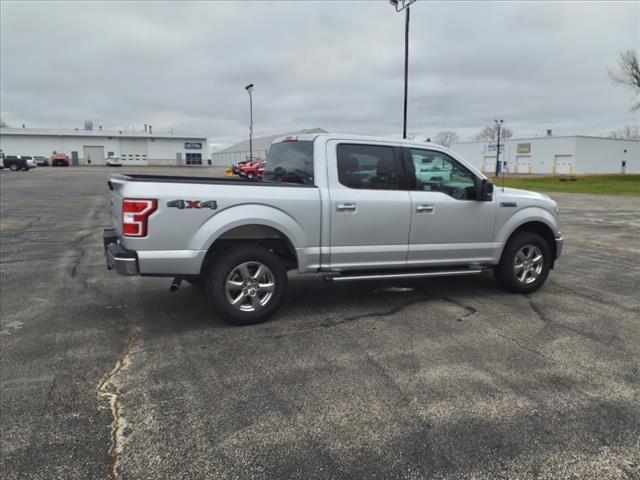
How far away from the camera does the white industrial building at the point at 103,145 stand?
74625 mm

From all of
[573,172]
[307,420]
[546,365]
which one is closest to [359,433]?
[307,420]

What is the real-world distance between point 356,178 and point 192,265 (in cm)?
202

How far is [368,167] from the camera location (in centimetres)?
550

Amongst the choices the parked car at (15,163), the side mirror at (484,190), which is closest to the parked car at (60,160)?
the parked car at (15,163)

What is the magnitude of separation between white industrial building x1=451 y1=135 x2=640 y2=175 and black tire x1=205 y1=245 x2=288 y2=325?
6824cm

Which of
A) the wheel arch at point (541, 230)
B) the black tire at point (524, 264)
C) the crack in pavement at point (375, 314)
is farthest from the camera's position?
the wheel arch at point (541, 230)

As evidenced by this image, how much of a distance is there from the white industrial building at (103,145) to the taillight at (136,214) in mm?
77587

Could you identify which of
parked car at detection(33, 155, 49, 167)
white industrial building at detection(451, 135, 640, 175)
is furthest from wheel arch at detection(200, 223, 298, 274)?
parked car at detection(33, 155, 49, 167)

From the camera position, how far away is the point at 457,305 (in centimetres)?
580

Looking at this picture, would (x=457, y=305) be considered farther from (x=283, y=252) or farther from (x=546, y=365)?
(x=283, y=252)

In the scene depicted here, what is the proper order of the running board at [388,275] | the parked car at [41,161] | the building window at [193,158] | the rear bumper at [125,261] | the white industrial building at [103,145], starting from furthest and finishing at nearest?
the building window at [193,158] < the white industrial building at [103,145] < the parked car at [41,161] < the running board at [388,275] < the rear bumper at [125,261]

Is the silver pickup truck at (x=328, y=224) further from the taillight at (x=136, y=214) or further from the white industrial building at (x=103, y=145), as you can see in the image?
the white industrial building at (x=103, y=145)

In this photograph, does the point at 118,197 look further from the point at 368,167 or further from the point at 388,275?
the point at 388,275

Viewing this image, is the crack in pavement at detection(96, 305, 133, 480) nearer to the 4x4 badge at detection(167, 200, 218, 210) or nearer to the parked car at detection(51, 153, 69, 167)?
the 4x4 badge at detection(167, 200, 218, 210)
